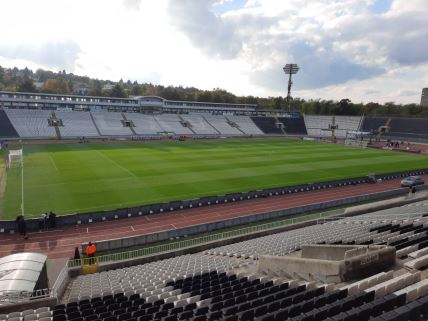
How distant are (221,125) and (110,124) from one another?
2842 centimetres

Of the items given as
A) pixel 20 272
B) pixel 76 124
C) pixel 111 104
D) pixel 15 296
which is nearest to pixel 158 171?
pixel 20 272

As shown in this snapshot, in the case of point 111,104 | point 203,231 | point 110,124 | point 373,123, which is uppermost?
point 111,104

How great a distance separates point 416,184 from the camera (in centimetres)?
3756

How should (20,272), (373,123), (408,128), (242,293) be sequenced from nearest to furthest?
(242,293)
(20,272)
(408,128)
(373,123)

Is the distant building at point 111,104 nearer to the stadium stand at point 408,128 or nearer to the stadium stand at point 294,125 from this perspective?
the stadium stand at point 294,125

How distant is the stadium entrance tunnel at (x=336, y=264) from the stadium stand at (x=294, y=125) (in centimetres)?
8881

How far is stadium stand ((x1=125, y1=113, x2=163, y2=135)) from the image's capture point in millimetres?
81250


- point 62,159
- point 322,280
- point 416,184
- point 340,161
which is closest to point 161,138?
point 62,159

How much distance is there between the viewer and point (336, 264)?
998 centimetres

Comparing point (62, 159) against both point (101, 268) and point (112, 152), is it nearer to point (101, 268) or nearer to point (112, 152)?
point (112, 152)

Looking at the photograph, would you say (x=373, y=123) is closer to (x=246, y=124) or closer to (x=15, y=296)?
(x=246, y=124)

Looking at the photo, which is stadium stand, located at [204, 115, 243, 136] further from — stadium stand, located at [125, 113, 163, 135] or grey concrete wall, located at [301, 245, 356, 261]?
grey concrete wall, located at [301, 245, 356, 261]

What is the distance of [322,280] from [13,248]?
18564mm

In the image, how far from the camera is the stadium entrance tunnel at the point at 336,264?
10021 mm
